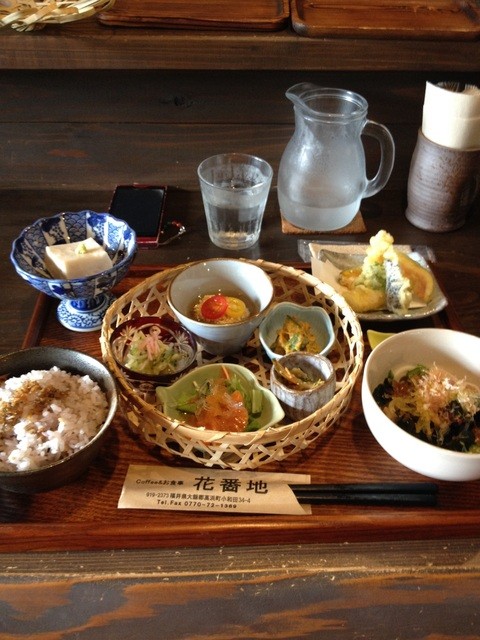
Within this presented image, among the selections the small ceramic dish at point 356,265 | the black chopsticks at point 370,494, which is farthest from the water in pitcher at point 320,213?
the black chopsticks at point 370,494

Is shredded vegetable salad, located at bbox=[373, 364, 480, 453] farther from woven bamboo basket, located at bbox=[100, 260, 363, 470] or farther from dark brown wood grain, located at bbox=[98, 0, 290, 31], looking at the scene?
dark brown wood grain, located at bbox=[98, 0, 290, 31]

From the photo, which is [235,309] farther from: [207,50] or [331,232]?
[207,50]

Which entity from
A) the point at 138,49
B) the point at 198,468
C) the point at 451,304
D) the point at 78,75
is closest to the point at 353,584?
the point at 198,468

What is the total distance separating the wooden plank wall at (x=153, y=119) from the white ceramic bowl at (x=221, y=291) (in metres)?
0.70

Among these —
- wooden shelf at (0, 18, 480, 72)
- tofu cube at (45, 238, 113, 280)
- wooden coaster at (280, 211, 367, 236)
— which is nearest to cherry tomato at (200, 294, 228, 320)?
tofu cube at (45, 238, 113, 280)

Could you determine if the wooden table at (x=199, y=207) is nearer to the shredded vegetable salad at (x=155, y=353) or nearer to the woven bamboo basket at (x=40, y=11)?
the woven bamboo basket at (x=40, y=11)

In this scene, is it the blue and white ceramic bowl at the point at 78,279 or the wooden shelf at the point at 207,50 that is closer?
the blue and white ceramic bowl at the point at 78,279

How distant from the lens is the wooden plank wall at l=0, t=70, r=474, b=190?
1.64 m

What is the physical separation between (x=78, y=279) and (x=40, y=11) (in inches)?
28.7

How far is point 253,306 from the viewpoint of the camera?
4.08 feet

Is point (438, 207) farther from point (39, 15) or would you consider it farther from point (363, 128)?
point (39, 15)

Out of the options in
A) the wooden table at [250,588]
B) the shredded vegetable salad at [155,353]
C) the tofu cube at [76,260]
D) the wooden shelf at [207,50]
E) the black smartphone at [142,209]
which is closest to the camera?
the wooden table at [250,588]

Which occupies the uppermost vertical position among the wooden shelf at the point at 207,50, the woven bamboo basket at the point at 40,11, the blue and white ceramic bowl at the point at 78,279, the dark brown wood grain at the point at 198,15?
the woven bamboo basket at the point at 40,11

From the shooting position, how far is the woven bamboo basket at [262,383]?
0.93 meters
